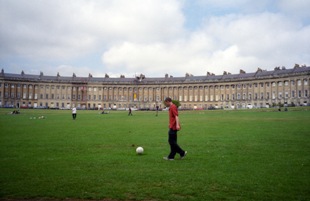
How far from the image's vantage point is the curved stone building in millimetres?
113188

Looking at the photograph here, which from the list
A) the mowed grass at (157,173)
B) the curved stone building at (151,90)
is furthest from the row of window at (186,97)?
the mowed grass at (157,173)

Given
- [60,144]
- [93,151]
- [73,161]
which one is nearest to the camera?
[73,161]

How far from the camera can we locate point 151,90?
14650 cm

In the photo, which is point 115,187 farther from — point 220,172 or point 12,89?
point 12,89

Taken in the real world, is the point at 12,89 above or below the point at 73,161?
above

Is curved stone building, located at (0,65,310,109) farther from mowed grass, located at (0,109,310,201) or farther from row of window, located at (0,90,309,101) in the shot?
mowed grass, located at (0,109,310,201)

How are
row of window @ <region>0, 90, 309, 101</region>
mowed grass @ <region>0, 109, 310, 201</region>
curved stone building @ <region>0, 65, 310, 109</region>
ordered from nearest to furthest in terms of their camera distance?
1. mowed grass @ <region>0, 109, 310, 201</region>
2. row of window @ <region>0, 90, 309, 101</region>
3. curved stone building @ <region>0, 65, 310, 109</region>

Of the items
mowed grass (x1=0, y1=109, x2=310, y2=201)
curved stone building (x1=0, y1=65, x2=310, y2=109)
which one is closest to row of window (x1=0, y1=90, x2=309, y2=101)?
curved stone building (x1=0, y1=65, x2=310, y2=109)

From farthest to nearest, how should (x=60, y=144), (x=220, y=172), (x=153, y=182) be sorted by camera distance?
1. (x=60, y=144)
2. (x=220, y=172)
3. (x=153, y=182)

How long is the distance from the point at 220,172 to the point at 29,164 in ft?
23.2

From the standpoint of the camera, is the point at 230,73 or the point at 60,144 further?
the point at 230,73

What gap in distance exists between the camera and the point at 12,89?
134 metres

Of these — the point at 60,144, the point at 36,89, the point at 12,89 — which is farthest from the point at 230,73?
the point at 60,144

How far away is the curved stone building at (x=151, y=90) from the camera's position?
11319cm
